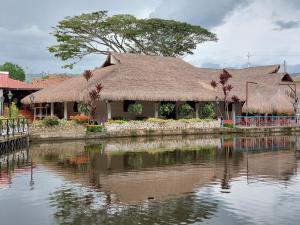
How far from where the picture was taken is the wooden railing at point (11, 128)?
1073 inches

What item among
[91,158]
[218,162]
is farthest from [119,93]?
[218,162]

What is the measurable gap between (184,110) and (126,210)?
33517mm

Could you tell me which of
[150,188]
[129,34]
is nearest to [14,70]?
[129,34]

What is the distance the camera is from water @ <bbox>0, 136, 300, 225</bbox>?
1145 centimetres

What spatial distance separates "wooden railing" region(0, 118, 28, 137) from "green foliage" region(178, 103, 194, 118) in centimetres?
1656

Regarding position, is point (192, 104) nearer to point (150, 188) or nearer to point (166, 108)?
point (166, 108)

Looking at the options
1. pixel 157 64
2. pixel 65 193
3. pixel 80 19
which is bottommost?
pixel 65 193

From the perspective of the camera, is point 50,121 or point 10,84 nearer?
Answer: point 50,121

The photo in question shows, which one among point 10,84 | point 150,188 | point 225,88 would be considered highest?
point 10,84

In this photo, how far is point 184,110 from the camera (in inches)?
1779

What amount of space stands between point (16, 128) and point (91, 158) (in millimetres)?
9567

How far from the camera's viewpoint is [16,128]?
3097 cm

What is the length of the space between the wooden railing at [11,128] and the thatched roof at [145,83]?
8.81 meters

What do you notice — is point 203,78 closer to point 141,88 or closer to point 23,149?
point 141,88
